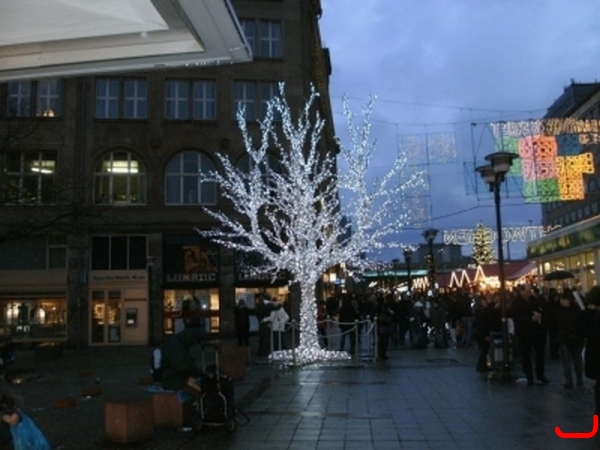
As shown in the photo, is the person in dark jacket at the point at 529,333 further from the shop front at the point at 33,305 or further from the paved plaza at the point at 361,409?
the shop front at the point at 33,305

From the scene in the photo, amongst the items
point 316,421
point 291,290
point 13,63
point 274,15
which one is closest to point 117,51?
point 13,63

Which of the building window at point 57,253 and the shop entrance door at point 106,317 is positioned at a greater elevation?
the building window at point 57,253

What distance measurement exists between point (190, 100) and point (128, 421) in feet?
92.5

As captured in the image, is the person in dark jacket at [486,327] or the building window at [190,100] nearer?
the person in dark jacket at [486,327]

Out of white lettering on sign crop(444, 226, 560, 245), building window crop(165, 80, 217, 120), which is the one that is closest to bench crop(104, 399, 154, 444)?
building window crop(165, 80, 217, 120)

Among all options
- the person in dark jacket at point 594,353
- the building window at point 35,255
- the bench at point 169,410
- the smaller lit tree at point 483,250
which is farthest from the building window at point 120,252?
the smaller lit tree at point 483,250

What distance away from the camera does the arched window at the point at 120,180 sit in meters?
34.8

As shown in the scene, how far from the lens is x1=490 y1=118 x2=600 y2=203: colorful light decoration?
29.0 meters

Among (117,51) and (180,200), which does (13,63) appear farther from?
(180,200)

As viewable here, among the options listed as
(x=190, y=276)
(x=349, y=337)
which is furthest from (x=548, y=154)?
(x=190, y=276)

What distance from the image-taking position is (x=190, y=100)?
35.7 metres

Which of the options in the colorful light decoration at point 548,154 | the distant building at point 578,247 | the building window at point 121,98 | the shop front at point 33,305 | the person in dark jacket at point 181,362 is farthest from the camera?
the building window at point 121,98

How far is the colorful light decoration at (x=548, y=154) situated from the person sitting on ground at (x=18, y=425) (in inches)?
1002

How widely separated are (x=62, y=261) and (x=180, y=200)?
21.3 feet
